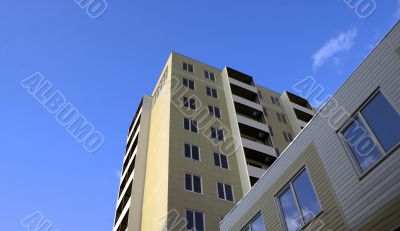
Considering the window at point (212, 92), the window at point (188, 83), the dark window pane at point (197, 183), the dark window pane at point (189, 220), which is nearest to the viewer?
the dark window pane at point (189, 220)

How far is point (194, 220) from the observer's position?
26766mm

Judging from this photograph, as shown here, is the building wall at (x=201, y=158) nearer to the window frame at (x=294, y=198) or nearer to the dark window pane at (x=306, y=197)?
the window frame at (x=294, y=198)

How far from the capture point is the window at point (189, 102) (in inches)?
1502

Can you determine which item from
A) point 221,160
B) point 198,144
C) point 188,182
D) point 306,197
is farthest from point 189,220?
point 306,197

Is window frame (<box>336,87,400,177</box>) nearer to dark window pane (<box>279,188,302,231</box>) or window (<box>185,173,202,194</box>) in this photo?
dark window pane (<box>279,188,302,231</box>)

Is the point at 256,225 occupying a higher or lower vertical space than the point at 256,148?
lower

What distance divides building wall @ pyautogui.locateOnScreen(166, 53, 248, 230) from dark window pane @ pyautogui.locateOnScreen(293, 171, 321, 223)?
14.4 m

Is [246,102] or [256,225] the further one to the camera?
[246,102]

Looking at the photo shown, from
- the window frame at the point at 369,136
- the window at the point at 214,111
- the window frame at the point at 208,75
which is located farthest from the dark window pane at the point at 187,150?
the window frame at the point at 369,136

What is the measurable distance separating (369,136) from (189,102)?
92.8 feet

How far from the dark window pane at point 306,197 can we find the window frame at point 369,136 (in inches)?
84.8

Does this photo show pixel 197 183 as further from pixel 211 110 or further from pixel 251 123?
pixel 251 123

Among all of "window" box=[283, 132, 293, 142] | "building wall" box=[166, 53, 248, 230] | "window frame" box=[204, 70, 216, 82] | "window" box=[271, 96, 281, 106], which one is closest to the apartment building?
"building wall" box=[166, 53, 248, 230]

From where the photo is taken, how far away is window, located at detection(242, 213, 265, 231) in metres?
15.5
